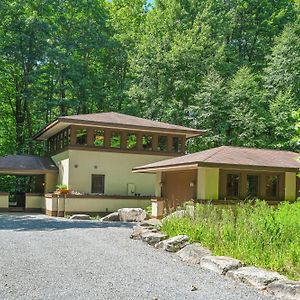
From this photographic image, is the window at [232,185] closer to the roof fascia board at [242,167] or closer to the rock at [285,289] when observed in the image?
the roof fascia board at [242,167]

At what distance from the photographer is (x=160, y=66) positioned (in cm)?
3200

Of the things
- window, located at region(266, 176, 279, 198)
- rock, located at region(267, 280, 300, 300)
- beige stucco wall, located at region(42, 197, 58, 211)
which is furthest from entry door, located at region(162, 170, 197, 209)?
rock, located at region(267, 280, 300, 300)

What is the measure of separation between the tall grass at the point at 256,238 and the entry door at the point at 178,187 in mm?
5935

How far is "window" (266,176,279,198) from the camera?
17.9 m

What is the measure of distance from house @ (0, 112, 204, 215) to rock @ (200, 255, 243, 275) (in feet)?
44.7

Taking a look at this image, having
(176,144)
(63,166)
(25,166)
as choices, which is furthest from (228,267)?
(25,166)

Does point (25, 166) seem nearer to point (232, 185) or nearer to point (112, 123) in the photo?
point (112, 123)

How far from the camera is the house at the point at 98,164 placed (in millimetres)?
22031

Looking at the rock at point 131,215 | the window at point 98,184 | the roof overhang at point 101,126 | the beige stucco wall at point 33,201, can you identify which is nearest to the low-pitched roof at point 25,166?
the beige stucco wall at point 33,201

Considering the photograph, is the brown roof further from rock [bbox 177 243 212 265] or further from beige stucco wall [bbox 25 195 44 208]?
beige stucco wall [bbox 25 195 44 208]

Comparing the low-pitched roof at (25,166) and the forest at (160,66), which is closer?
the low-pitched roof at (25,166)

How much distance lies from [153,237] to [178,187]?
24.0 feet

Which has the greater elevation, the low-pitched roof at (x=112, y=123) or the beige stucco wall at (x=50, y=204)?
the low-pitched roof at (x=112, y=123)

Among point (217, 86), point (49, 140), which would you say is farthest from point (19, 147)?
point (217, 86)
